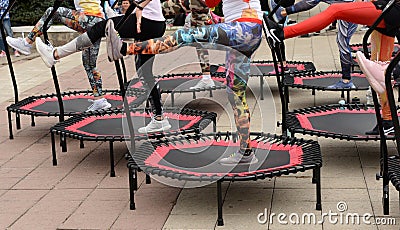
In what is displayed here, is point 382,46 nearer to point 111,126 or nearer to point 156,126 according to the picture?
point 156,126

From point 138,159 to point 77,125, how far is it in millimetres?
1293

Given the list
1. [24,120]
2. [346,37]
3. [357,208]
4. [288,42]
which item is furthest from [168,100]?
[288,42]

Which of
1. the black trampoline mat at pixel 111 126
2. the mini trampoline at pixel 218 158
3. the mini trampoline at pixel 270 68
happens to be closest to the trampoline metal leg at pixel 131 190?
the mini trampoline at pixel 218 158

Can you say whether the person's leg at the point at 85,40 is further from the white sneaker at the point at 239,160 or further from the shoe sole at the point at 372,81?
the shoe sole at the point at 372,81

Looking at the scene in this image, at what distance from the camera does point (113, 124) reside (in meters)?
5.53

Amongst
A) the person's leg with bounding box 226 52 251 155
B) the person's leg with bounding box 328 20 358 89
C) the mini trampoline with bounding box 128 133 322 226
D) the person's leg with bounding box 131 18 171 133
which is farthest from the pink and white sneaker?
the person's leg with bounding box 328 20 358 89

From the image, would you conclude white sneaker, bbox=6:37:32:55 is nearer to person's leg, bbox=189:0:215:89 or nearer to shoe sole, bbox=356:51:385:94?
person's leg, bbox=189:0:215:89

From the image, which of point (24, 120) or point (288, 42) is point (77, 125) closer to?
point (24, 120)

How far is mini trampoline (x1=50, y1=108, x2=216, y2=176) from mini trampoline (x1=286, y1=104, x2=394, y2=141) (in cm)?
70

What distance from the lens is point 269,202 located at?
164 inches

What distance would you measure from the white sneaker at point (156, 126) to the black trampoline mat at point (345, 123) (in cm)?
110

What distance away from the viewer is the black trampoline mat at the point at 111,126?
5230mm

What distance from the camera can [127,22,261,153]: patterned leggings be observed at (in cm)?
394

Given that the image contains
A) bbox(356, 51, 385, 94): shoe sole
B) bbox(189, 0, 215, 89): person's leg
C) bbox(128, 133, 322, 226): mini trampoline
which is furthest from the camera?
bbox(189, 0, 215, 89): person's leg
